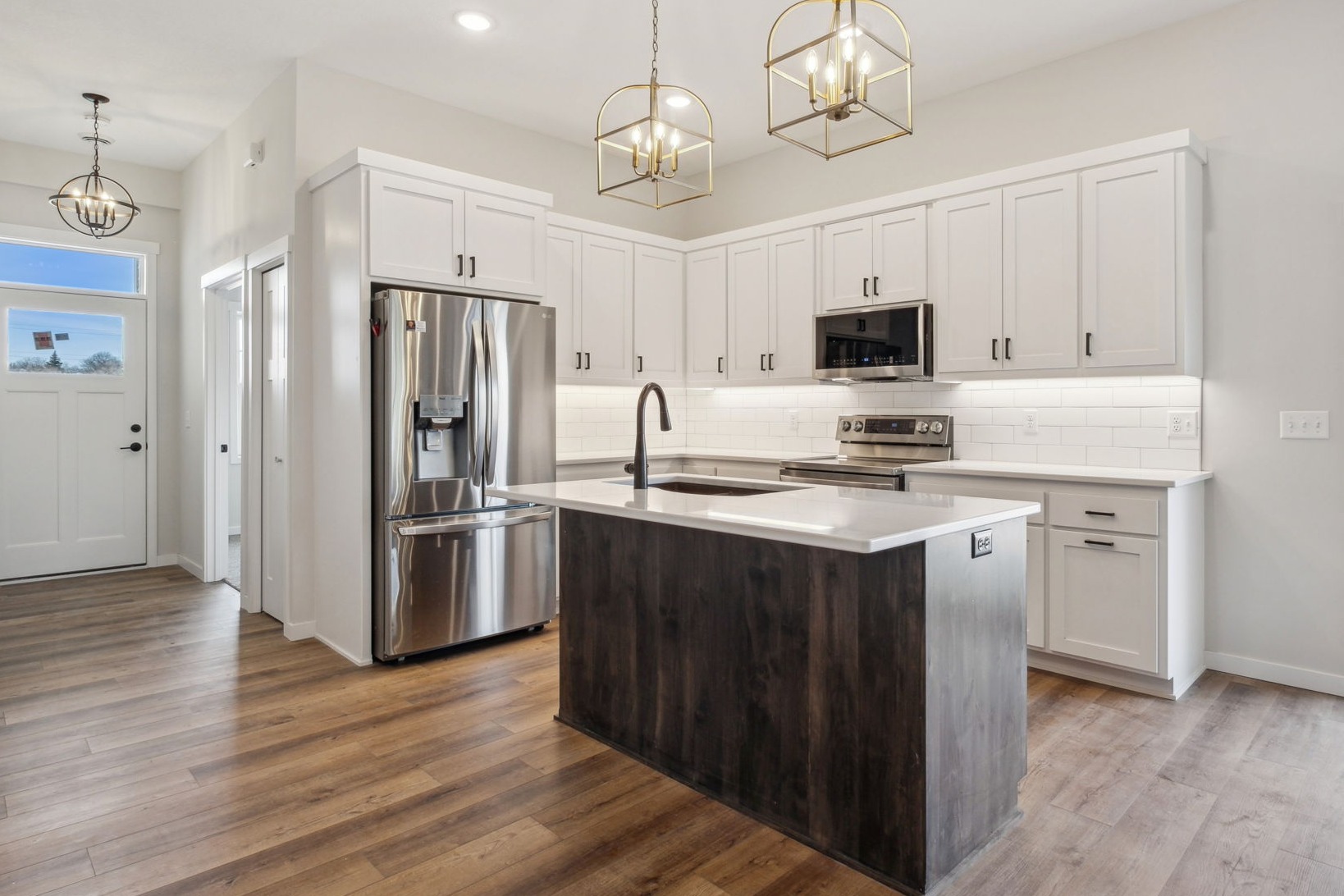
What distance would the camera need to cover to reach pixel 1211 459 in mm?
3523

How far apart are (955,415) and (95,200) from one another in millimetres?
5333

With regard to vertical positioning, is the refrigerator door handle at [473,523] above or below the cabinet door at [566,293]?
below

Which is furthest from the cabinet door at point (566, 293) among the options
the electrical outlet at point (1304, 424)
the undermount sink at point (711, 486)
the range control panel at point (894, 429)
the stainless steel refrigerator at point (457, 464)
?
the electrical outlet at point (1304, 424)

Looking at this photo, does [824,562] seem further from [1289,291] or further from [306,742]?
[1289,291]

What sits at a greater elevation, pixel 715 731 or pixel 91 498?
pixel 91 498

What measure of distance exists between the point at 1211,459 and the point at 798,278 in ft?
7.78

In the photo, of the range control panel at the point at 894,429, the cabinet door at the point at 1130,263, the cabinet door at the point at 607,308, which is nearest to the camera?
the cabinet door at the point at 1130,263

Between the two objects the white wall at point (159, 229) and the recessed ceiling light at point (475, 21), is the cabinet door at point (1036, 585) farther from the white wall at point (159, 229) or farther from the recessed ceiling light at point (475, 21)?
the white wall at point (159, 229)

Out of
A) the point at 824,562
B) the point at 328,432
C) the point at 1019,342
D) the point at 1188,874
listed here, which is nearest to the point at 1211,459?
the point at 1019,342

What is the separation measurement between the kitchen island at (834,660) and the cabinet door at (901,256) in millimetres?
2002

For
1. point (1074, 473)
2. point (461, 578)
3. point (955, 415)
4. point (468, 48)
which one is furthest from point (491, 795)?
point (468, 48)

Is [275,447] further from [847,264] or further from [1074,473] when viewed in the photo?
[1074,473]

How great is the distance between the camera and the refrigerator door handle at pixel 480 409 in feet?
12.5

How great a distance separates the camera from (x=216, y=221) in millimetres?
5137
